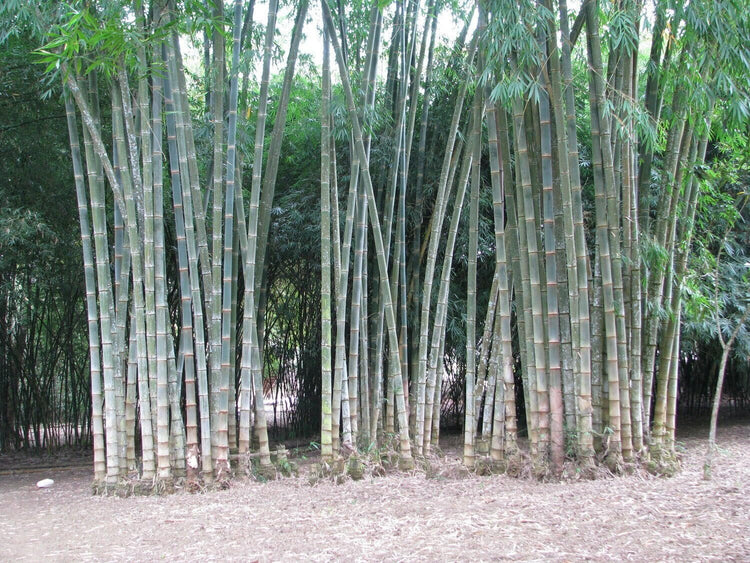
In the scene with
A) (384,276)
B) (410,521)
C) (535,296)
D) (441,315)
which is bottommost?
(410,521)

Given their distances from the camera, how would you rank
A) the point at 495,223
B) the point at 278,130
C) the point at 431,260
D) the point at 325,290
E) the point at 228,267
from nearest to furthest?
the point at 495,223, the point at 228,267, the point at 325,290, the point at 278,130, the point at 431,260

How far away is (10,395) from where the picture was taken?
5766mm

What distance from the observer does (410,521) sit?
2.77 meters

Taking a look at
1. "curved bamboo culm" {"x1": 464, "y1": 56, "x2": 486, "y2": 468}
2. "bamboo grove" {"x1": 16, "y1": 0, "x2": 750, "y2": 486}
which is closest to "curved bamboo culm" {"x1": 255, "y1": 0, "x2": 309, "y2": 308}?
"bamboo grove" {"x1": 16, "y1": 0, "x2": 750, "y2": 486}

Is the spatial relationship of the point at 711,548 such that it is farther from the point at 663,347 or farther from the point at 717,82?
the point at 717,82

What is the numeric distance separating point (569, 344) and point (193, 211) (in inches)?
88.2

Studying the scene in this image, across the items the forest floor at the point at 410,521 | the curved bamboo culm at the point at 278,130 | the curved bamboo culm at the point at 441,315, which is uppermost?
the curved bamboo culm at the point at 278,130

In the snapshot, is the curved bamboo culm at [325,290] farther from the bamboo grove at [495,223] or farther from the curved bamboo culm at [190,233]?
the curved bamboo culm at [190,233]

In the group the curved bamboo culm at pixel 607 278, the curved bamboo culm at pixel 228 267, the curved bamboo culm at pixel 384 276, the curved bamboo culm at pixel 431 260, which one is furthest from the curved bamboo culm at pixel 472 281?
the curved bamboo culm at pixel 228 267

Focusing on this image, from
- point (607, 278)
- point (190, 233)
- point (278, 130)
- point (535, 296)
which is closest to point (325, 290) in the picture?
point (190, 233)

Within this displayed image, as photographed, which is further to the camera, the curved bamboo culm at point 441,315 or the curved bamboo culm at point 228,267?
the curved bamboo culm at point 441,315

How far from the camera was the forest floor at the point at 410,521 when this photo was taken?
2.38m

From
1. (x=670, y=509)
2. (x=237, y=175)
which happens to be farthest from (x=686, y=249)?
(x=237, y=175)

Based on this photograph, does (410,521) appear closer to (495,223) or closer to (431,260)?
(495,223)
